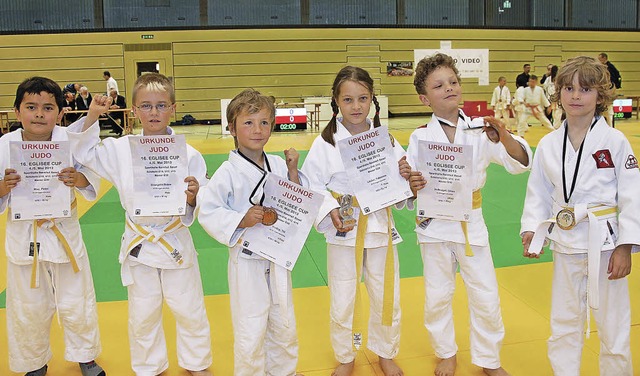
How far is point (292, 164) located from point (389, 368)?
1.32 m

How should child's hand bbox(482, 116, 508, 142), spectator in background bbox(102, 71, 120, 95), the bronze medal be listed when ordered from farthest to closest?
spectator in background bbox(102, 71, 120, 95) < child's hand bbox(482, 116, 508, 142) < the bronze medal

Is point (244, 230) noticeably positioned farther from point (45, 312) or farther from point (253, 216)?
point (45, 312)

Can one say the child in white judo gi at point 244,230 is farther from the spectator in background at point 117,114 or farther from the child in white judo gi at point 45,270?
the spectator in background at point 117,114

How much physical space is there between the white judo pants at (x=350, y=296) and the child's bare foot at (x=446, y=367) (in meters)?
0.25

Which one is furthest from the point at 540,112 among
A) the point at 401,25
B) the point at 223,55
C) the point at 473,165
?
the point at 473,165

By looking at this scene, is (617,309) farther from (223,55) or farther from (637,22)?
(637,22)

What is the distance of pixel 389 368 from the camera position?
317 cm

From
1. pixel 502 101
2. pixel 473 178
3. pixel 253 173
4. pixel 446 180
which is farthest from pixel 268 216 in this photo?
pixel 502 101

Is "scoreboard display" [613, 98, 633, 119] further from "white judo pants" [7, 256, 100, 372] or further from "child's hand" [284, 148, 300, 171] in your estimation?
"white judo pants" [7, 256, 100, 372]

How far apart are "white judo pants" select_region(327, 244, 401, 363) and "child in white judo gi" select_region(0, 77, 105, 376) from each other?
1408 mm

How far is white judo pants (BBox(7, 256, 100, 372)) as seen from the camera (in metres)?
3.12

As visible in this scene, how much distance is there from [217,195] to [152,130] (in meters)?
0.60

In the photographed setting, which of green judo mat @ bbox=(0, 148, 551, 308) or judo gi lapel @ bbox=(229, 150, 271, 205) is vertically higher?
judo gi lapel @ bbox=(229, 150, 271, 205)

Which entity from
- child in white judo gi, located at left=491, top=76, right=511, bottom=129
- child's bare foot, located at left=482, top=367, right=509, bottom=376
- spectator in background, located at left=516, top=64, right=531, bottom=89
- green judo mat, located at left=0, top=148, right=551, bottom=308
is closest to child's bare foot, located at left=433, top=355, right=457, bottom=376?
child's bare foot, located at left=482, top=367, right=509, bottom=376
